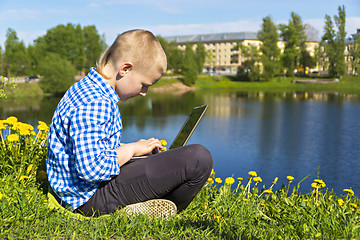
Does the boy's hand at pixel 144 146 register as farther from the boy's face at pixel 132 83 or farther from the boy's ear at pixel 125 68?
the boy's ear at pixel 125 68

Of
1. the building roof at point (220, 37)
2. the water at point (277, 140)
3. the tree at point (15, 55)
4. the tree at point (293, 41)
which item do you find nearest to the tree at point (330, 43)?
the tree at point (293, 41)

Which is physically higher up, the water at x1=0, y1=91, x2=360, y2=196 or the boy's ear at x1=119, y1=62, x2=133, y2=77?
the boy's ear at x1=119, y1=62, x2=133, y2=77

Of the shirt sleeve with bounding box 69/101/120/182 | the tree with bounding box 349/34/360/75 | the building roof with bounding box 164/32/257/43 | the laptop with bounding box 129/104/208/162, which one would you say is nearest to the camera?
the shirt sleeve with bounding box 69/101/120/182

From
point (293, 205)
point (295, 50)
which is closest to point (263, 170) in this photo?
point (293, 205)

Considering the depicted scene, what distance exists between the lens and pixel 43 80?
3222 cm

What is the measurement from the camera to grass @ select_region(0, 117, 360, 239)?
6.55 feet

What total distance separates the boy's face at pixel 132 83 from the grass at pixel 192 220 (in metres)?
0.70

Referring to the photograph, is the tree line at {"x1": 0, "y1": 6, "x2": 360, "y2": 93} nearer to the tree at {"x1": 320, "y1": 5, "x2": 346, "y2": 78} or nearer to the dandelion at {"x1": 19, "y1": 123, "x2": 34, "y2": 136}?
the tree at {"x1": 320, "y1": 5, "x2": 346, "y2": 78}

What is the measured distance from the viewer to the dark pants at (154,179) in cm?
207

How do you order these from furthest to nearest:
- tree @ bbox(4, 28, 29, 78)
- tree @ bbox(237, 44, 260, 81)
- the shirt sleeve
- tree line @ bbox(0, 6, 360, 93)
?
tree @ bbox(237, 44, 260, 81), tree line @ bbox(0, 6, 360, 93), tree @ bbox(4, 28, 29, 78), the shirt sleeve

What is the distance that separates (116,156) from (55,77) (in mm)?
31844

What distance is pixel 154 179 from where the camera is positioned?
6.86 feet

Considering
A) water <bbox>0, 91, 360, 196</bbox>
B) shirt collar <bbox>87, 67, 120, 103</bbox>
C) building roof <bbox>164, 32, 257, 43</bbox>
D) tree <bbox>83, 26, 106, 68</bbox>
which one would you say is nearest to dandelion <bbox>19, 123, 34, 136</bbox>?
shirt collar <bbox>87, 67, 120, 103</bbox>

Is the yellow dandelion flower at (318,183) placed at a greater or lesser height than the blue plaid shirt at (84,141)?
lesser
